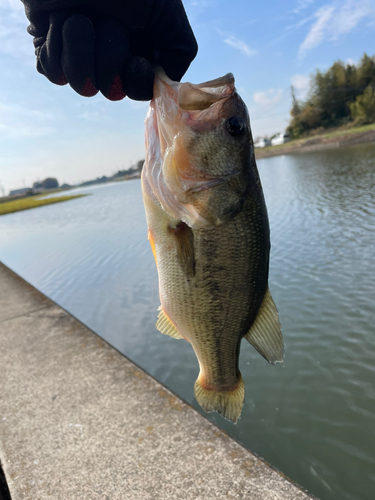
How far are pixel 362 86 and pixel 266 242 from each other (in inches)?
2635

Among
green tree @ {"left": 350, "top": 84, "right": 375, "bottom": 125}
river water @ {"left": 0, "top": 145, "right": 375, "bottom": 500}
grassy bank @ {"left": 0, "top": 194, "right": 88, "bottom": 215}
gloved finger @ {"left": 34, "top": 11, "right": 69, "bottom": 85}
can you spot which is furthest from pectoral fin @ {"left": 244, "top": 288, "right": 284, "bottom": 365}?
green tree @ {"left": 350, "top": 84, "right": 375, "bottom": 125}

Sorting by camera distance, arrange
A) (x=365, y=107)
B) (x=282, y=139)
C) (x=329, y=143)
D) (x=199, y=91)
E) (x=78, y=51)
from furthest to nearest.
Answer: (x=282, y=139) → (x=365, y=107) → (x=329, y=143) → (x=199, y=91) → (x=78, y=51)

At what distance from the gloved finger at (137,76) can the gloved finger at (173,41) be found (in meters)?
0.14

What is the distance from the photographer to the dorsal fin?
1548mm

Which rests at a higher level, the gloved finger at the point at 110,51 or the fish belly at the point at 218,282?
the gloved finger at the point at 110,51

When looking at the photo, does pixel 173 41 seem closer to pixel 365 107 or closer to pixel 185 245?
pixel 185 245

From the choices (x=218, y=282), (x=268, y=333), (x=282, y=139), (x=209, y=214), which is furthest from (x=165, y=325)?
(x=282, y=139)

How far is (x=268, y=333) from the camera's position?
1.64 meters

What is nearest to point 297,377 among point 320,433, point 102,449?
point 320,433

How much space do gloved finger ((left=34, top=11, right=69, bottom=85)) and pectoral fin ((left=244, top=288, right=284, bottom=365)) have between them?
4.45 ft

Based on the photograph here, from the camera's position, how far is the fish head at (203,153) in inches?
55.9

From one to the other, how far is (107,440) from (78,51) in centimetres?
236

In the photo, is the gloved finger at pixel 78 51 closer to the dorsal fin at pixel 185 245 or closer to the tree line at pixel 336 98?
the dorsal fin at pixel 185 245

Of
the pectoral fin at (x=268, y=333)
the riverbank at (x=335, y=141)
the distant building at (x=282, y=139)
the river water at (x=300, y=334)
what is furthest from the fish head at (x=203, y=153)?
the distant building at (x=282, y=139)
